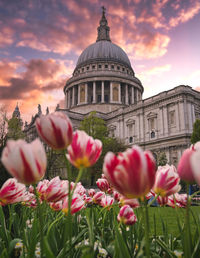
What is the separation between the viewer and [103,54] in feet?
198

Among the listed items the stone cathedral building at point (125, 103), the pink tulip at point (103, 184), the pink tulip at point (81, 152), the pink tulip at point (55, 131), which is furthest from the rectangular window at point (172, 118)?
the pink tulip at point (55, 131)

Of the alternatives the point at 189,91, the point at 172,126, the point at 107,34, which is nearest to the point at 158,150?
the point at 172,126

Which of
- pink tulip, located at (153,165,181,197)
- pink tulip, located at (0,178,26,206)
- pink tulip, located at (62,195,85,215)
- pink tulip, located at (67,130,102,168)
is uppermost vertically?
pink tulip, located at (67,130,102,168)

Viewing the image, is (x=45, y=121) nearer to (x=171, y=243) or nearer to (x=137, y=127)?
(x=171, y=243)

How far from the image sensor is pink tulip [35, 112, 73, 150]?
41.0 inches

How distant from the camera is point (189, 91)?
32812mm

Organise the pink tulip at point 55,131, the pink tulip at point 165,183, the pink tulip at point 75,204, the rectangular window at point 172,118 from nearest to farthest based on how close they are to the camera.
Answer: the pink tulip at point 55,131, the pink tulip at point 165,183, the pink tulip at point 75,204, the rectangular window at point 172,118

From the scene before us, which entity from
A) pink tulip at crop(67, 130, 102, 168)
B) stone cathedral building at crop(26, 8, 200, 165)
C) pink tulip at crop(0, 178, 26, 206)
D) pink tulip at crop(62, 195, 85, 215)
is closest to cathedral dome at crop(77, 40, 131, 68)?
stone cathedral building at crop(26, 8, 200, 165)

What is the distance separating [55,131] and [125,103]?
52.6m

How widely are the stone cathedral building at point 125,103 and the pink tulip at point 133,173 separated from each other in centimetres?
3223

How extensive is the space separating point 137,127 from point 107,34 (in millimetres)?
45476

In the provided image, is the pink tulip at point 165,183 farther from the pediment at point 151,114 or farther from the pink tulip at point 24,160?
the pediment at point 151,114

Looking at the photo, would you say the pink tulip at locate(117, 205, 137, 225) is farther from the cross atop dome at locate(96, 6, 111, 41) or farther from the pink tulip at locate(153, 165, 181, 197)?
the cross atop dome at locate(96, 6, 111, 41)

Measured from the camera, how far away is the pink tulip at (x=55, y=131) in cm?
104
